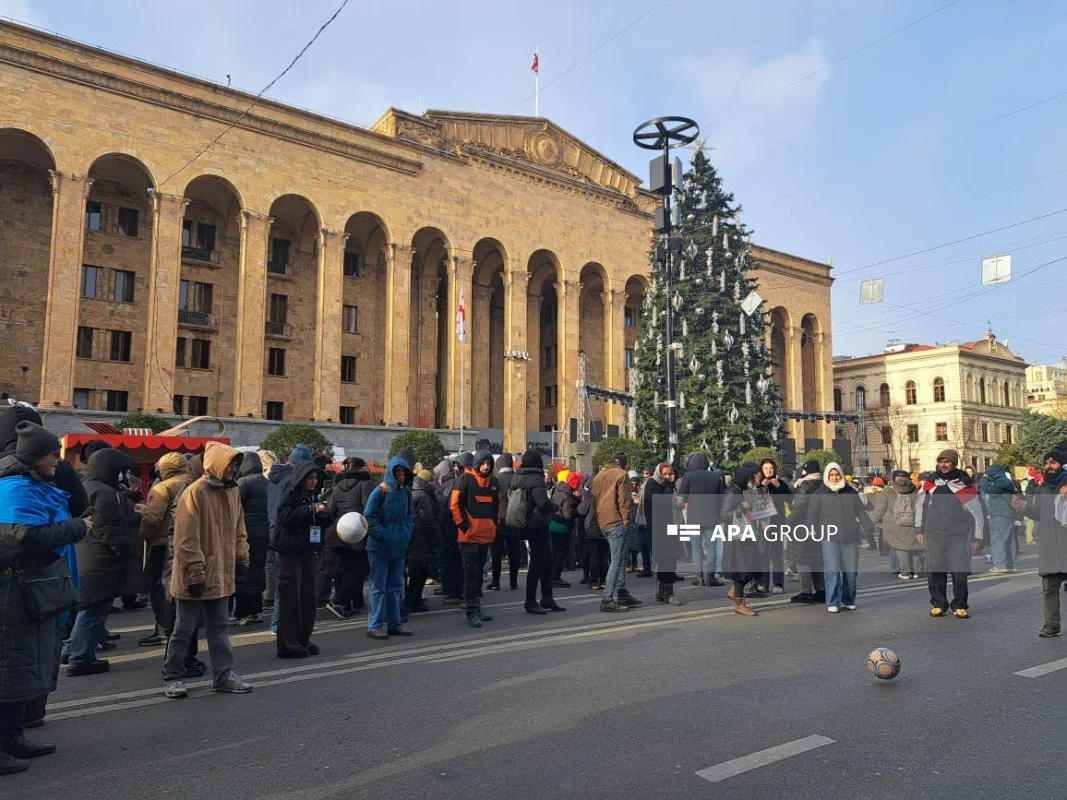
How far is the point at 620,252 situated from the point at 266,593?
35.5 m

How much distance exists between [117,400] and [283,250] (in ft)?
34.6

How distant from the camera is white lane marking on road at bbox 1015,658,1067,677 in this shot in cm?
604

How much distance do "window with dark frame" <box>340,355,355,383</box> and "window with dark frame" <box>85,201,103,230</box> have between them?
12.3 meters

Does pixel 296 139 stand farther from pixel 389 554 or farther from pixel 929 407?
pixel 929 407

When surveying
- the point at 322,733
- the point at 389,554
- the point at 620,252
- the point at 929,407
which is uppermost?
the point at 620,252

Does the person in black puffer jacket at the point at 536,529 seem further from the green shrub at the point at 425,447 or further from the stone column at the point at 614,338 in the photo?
the stone column at the point at 614,338

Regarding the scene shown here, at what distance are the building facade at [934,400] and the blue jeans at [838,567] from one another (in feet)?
188

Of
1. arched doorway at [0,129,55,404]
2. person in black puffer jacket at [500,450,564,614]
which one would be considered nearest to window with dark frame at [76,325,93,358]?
arched doorway at [0,129,55,404]

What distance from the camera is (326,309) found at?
33250mm

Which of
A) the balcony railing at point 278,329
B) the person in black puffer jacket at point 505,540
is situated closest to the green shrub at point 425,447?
the balcony railing at point 278,329

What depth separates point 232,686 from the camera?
5.77 meters

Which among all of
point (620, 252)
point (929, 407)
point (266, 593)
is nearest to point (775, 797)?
point (266, 593)

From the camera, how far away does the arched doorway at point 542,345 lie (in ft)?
147

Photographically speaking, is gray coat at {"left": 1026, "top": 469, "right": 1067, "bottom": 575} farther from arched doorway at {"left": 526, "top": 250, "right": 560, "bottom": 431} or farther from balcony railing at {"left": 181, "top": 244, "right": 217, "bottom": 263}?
arched doorway at {"left": 526, "top": 250, "right": 560, "bottom": 431}
